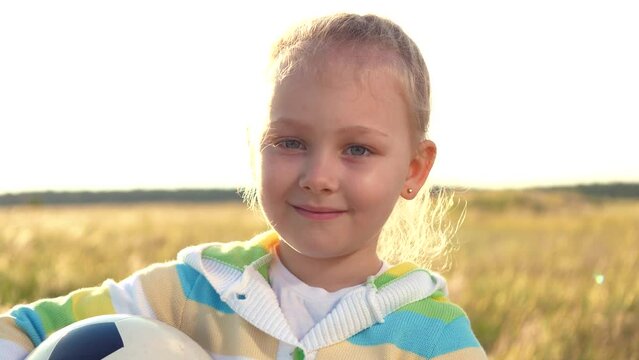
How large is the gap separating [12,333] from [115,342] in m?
0.42

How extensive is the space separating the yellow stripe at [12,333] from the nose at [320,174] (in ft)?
3.04

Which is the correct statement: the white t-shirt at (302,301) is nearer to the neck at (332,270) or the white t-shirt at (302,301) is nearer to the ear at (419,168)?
the neck at (332,270)

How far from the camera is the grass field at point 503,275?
4.70 metres

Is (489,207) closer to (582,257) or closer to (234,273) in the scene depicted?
(582,257)

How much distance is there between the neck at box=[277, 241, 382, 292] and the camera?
9.95 ft

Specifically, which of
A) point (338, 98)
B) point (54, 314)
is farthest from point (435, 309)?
point (54, 314)

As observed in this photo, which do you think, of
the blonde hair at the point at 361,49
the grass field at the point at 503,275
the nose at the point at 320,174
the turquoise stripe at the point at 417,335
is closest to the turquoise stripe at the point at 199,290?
the blonde hair at the point at 361,49

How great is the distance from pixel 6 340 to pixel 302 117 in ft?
3.48

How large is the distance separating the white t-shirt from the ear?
352 mm

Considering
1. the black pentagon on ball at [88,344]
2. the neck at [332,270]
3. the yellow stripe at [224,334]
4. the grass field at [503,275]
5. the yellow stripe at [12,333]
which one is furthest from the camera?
the grass field at [503,275]

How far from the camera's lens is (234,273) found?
10.3 feet

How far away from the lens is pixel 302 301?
3020 millimetres

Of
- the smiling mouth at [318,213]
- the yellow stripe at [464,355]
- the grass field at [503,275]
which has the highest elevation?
the smiling mouth at [318,213]

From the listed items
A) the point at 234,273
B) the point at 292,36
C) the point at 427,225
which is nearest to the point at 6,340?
the point at 234,273
